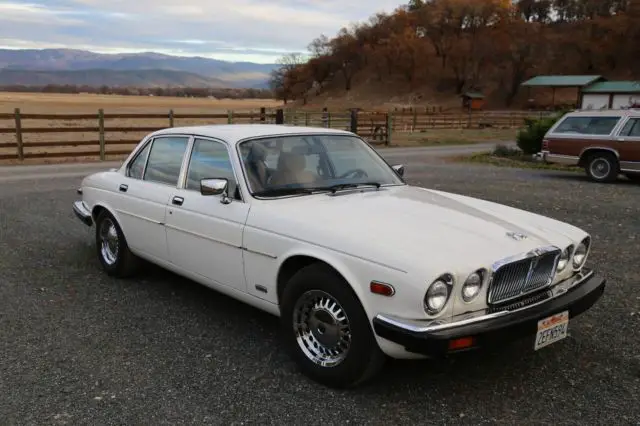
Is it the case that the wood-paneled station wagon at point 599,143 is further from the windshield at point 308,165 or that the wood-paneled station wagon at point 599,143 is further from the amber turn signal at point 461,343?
the amber turn signal at point 461,343

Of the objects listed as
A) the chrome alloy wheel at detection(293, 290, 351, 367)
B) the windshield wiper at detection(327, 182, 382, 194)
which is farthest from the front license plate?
the windshield wiper at detection(327, 182, 382, 194)

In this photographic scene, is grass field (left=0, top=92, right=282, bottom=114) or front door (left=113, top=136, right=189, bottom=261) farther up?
front door (left=113, top=136, right=189, bottom=261)

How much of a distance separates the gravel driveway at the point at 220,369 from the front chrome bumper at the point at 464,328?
47 centimetres

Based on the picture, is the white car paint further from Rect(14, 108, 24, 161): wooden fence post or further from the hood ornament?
Rect(14, 108, 24, 161): wooden fence post

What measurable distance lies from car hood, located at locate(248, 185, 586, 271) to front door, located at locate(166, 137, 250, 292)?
0.83 ft

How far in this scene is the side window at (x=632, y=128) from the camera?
44.0 ft

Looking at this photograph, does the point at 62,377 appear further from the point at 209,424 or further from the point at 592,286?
the point at 592,286

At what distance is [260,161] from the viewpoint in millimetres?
4477

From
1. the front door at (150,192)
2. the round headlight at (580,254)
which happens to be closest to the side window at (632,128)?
the round headlight at (580,254)

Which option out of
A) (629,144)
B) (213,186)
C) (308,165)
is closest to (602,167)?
(629,144)

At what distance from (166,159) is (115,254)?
1.19m

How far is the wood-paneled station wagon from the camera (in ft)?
44.2

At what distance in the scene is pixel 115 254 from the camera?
580cm

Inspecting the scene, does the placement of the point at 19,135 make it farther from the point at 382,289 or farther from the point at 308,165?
the point at 382,289
